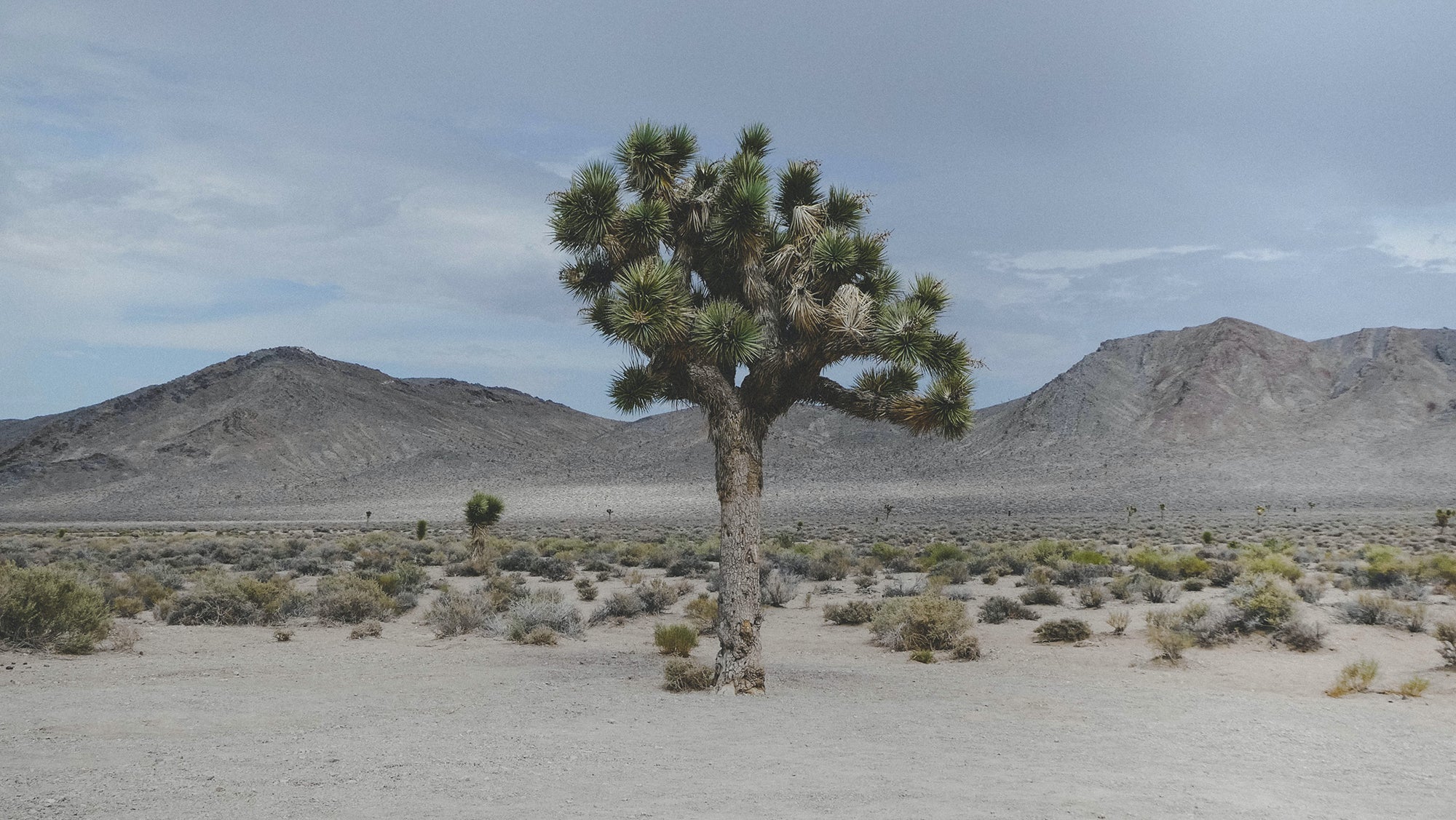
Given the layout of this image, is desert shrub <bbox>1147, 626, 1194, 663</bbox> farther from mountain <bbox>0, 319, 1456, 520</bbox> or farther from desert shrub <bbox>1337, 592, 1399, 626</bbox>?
mountain <bbox>0, 319, 1456, 520</bbox>

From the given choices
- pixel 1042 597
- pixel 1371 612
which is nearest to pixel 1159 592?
pixel 1042 597

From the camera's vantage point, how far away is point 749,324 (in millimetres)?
11789

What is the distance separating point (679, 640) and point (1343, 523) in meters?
45.8

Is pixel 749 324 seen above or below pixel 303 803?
above

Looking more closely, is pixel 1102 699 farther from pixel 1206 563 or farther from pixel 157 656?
pixel 1206 563

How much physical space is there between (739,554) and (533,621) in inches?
234

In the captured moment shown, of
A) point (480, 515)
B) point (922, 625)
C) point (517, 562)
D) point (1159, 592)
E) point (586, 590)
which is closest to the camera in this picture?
point (922, 625)

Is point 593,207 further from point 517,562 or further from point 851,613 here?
point 517,562

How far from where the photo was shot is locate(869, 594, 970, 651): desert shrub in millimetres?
15406

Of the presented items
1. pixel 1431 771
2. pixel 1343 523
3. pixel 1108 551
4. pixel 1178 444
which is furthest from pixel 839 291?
pixel 1178 444

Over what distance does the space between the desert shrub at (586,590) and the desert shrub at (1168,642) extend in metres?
11.9

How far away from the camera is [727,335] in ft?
38.4

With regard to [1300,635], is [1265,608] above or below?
above

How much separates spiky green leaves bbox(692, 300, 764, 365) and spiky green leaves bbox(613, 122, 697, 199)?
202 centimetres
